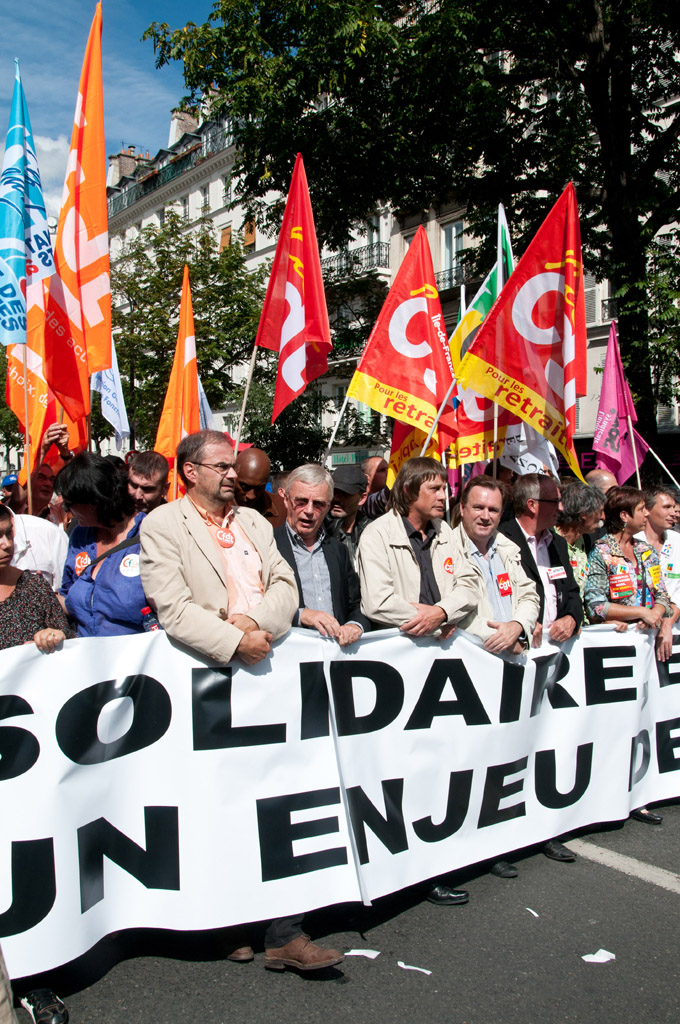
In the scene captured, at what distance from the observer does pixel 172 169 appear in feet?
176

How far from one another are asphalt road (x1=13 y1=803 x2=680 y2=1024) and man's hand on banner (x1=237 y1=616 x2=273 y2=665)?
3.59 feet

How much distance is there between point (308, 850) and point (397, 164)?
13.3 m

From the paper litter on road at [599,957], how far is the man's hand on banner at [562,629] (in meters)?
1.50

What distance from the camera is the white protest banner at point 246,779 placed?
2.98m

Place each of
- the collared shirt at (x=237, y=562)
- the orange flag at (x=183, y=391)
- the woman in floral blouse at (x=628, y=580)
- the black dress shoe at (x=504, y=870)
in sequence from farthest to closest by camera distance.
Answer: the orange flag at (x=183, y=391)
the woman in floral blouse at (x=628, y=580)
the black dress shoe at (x=504, y=870)
the collared shirt at (x=237, y=562)

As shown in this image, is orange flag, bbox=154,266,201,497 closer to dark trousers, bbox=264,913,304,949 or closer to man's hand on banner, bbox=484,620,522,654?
man's hand on banner, bbox=484,620,522,654

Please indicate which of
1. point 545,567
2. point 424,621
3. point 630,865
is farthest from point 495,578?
point 630,865

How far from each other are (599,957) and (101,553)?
2.59 m

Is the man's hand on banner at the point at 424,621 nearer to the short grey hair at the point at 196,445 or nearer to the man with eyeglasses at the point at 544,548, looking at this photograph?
the man with eyeglasses at the point at 544,548

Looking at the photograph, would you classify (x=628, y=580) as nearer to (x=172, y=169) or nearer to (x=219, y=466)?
(x=219, y=466)

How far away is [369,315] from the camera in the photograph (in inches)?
877

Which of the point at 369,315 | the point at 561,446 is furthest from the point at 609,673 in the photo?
the point at 369,315

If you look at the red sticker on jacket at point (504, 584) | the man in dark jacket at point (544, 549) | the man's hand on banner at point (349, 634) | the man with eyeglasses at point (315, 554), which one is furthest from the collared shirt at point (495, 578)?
the man's hand on banner at point (349, 634)

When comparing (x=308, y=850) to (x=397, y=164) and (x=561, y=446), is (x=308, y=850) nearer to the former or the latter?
(x=561, y=446)
